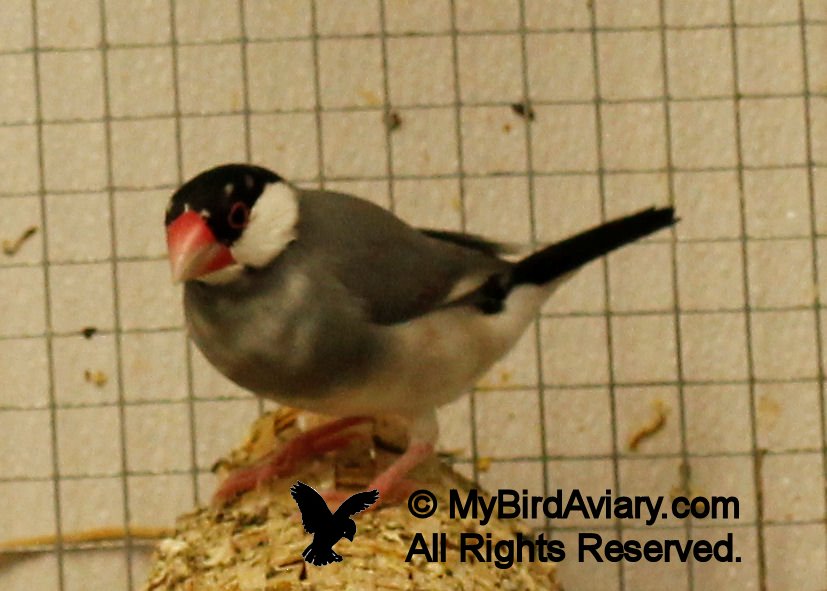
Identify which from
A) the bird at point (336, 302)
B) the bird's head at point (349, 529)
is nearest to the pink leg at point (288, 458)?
the bird at point (336, 302)

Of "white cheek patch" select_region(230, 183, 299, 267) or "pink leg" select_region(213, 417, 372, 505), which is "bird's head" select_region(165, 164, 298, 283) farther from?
"pink leg" select_region(213, 417, 372, 505)

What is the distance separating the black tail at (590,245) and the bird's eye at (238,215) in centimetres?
31

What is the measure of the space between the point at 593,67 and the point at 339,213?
544mm

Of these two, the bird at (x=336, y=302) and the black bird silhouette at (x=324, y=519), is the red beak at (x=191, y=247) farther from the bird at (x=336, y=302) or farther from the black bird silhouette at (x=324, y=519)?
the black bird silhouette at (x=324, y=519)

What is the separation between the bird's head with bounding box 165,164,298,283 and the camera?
91 cm

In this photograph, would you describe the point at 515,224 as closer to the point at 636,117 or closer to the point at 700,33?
the point at 636,117

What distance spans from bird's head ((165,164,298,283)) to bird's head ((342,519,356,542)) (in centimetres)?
24

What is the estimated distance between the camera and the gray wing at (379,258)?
1.01 m

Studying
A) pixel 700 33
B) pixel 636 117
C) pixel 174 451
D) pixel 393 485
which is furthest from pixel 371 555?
pixel 700 33

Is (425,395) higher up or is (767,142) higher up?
(767,142)

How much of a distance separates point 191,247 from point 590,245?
1.41 feet

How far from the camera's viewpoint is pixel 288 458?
1.05 meters

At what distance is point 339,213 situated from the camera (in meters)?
1.05

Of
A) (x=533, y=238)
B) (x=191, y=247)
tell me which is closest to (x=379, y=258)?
(x=191, y=247)
